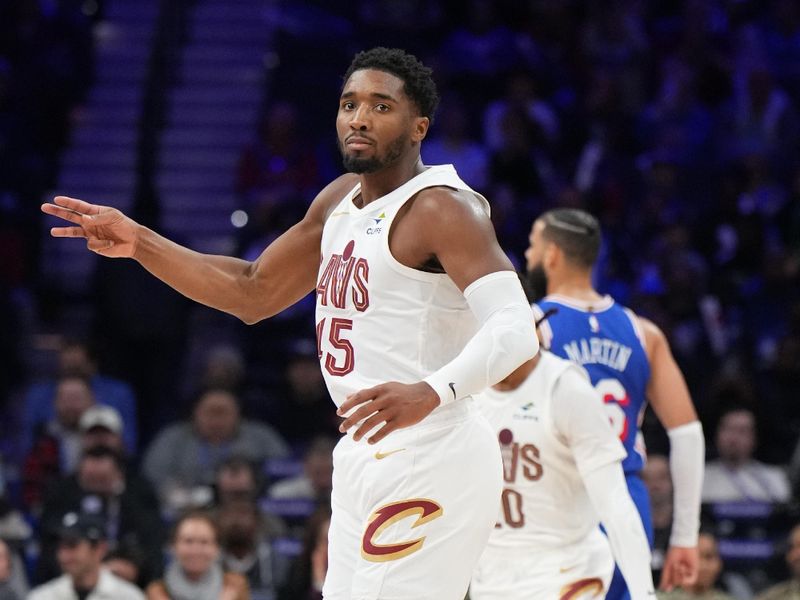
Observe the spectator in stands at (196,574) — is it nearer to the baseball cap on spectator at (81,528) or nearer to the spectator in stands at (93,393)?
the baseball cap on spectator at (81,528)

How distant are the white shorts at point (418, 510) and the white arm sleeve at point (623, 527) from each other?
100cm

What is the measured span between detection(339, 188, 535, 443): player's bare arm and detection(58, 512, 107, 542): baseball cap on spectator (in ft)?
15.4

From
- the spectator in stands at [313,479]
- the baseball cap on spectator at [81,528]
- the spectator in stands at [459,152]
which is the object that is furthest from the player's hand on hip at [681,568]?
the spectator in stands at [459,152]

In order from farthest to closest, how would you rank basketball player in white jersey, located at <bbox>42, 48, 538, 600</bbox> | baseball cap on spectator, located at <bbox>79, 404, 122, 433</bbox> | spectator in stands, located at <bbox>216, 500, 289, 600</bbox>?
baseball cap on spectator, located at <bbox>79, 404, 122, 433</bbox> < spectator in stands, located at <bbox>216, 500, 289, 600</bbox> < basketball player in white jersey, located at <bbox>42, 48, 538, 600</bbox>

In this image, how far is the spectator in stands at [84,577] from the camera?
7977 millimetres

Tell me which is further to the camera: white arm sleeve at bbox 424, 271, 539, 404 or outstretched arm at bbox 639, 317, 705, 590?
outstretched arm at bbox 639, 317, 705, 590

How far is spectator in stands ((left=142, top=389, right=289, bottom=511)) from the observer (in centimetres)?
998

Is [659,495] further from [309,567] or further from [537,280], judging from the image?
[537,280]

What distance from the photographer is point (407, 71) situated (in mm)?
4184

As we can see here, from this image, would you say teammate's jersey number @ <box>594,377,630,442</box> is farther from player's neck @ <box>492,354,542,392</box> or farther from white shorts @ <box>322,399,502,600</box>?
white shorts @ <box>322,399,502,600</box>

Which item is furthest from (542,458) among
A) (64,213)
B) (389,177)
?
(64,213)

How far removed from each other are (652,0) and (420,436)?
11.1m

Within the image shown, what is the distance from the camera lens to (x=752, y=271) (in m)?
11.2

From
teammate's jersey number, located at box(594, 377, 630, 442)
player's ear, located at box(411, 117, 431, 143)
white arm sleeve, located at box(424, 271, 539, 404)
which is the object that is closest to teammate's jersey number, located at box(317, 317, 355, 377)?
white arm sleeve, located at box(424, 271, 539, 404)
